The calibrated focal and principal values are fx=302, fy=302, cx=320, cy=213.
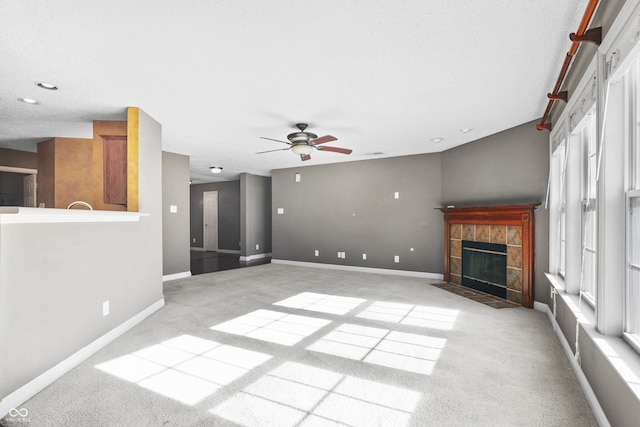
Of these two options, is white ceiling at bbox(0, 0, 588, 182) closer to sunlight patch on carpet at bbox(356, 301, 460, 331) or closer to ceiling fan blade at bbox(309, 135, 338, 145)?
ceiling fan blade at bbox(309, 135, 338, 145)

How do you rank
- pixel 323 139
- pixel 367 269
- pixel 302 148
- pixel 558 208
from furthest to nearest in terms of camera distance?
pixel 367 269
pixel 302 148
pixel 323 139
pixel 558 208

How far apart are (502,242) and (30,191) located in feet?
26.9

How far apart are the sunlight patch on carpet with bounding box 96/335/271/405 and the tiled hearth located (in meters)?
3.60

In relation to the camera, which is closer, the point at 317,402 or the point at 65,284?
the point at 317,402

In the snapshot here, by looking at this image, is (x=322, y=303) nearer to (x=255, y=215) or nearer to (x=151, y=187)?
(x=151, y=187)

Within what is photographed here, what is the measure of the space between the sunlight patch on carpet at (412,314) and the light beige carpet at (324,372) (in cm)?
2

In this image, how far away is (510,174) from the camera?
172 inches

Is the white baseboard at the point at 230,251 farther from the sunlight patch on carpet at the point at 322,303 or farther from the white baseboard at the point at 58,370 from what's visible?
the white baseboard at the point at 58,370

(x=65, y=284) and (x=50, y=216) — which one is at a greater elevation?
(x=50, y=216)

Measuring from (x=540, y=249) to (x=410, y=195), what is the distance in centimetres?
269

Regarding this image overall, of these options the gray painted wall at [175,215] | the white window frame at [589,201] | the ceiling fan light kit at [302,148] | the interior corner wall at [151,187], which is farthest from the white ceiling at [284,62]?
the gray painted wall at [175,215]

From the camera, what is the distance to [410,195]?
20.6 ft

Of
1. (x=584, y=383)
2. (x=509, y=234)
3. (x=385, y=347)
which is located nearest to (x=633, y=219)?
(x=584, y=383)

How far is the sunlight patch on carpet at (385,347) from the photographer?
2504 mm
